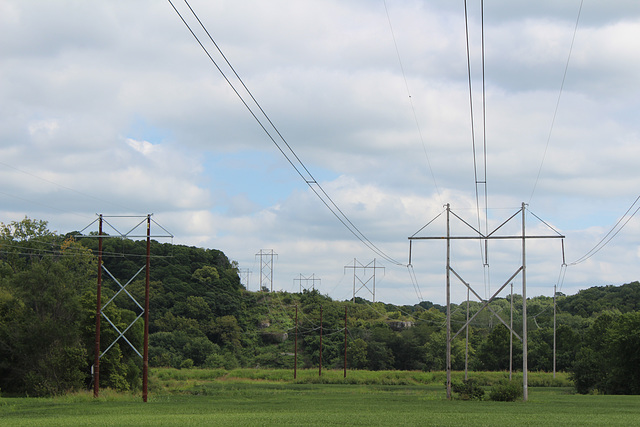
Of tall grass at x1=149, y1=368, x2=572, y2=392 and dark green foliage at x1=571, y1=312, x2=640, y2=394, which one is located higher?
dark green foliage at x1=571, y1=312, x2=640, y2=394

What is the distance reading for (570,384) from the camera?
261 feet

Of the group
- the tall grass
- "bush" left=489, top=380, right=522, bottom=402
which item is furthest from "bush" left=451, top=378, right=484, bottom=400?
the tall grass

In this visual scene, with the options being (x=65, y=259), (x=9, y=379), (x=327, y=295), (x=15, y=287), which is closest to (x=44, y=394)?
(x=9, y=379)

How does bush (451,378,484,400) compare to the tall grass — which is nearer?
bush (451,378,484,400)

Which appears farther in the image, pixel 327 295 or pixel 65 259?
pixel 327 295

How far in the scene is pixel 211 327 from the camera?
111312 mm

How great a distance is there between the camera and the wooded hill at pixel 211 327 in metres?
49.4

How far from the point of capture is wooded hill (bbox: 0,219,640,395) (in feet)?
162

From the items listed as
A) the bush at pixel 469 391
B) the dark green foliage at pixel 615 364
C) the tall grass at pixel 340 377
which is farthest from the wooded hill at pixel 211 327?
the bush at pixel 469 391

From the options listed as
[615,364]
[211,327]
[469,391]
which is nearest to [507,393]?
[469,391]

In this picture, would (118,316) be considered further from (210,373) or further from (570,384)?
(570,384)

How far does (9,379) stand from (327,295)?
10771 cm

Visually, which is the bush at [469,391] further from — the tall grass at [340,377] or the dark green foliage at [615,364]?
the tall grass at [340,377]

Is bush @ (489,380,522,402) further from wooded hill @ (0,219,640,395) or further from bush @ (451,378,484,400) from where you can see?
wooded hill @ (0,219,640,395)
